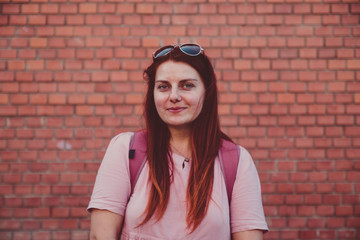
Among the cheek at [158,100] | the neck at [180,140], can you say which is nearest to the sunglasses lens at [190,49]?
the cheek at [158,100]

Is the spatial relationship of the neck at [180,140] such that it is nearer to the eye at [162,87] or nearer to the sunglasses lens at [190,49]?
the eye at [162,87]

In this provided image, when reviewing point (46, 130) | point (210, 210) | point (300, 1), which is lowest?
point (210, 210)

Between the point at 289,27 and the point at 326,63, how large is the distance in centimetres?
51

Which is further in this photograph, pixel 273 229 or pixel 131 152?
pixel 273 229

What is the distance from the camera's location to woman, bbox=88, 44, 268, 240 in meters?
1.54

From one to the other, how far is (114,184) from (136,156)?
175 mm

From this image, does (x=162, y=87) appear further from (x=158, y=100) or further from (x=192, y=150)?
(x=192, y=150)

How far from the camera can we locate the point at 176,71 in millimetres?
1704

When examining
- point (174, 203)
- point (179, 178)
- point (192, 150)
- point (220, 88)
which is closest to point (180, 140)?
point (192, 150)

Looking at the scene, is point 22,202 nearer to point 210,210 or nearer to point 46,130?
point 46,130

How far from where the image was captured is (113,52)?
129 inches

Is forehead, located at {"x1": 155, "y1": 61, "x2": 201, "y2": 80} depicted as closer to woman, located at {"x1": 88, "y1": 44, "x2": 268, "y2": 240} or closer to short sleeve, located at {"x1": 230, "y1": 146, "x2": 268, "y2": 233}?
woman, located at {"x1": 88, "y1": 44, "x2": 268, "y2": 240}

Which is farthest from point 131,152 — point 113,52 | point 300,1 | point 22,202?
point 300,1

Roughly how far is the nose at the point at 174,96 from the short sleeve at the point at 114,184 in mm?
336
